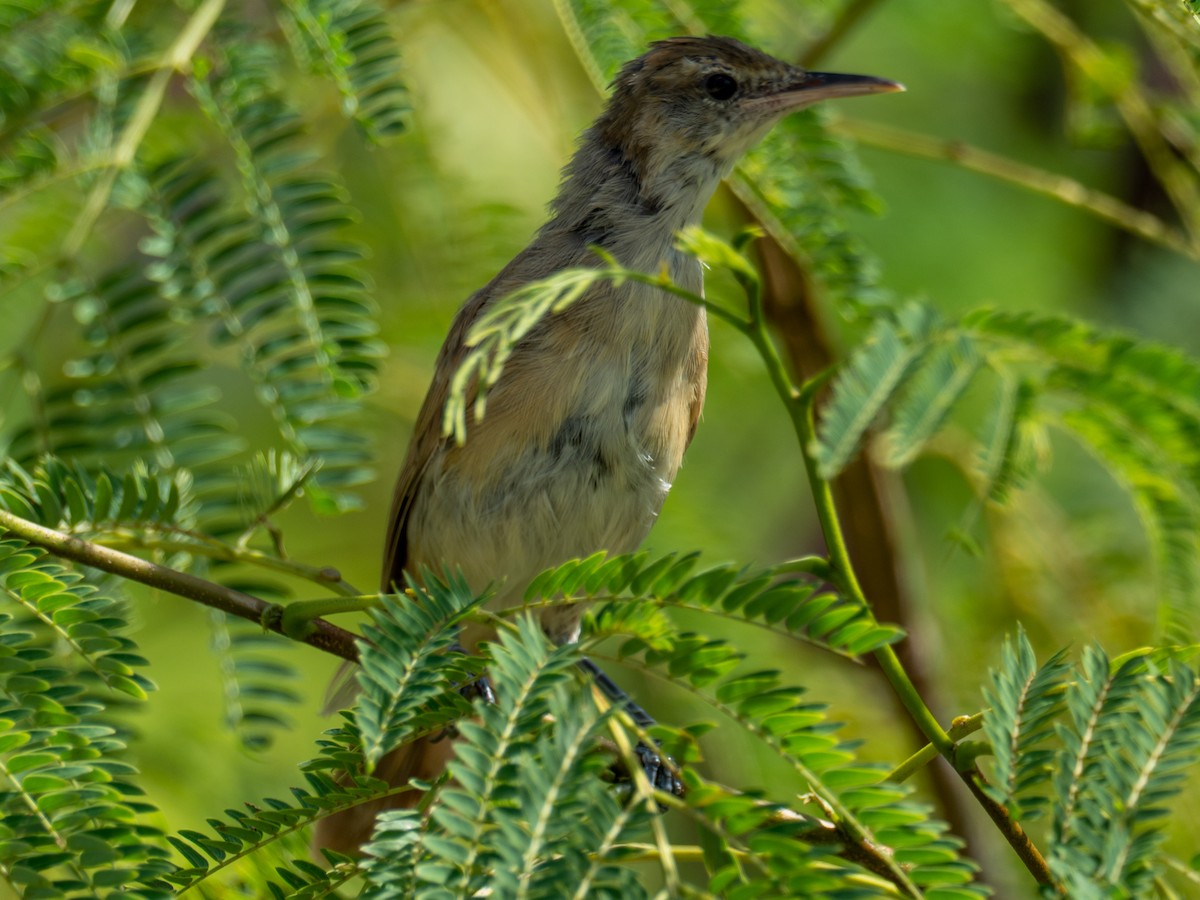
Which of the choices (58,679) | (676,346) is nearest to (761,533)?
(676,346)

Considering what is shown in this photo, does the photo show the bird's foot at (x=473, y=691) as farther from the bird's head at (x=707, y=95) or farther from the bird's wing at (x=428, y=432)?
the bird's head at (x=707, y=95)

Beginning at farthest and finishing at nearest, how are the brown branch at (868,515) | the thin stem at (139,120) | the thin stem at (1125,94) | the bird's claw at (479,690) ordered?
the brown branch at (868,515) < the thin stem at (1125,94) < the thin stem at (139,120) < the bird's claw at (479,690)

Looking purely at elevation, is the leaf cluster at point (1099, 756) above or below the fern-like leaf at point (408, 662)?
below

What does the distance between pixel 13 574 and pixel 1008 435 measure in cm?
178

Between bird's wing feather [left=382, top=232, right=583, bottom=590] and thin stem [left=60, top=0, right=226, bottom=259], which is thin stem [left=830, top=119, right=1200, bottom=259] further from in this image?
thin stem [left=60, top=0, right=226, bottom=259]

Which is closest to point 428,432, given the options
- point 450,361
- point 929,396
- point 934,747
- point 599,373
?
point 450,361

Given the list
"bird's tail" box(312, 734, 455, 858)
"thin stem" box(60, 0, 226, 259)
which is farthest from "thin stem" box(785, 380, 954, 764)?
"thin stem" box(60, 0, 226, 259)

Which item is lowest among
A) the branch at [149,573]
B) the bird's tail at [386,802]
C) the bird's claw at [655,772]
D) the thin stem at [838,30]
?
the bird's tail at [386,802]

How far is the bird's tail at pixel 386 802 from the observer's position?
307cm

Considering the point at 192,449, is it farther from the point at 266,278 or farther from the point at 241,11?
the point at 241,11

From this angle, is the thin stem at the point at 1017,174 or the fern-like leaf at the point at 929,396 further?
the thin stem at the point at 1017,174

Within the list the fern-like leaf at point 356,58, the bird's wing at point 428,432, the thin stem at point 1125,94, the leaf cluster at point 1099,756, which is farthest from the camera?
the thin stem at point 1125,94

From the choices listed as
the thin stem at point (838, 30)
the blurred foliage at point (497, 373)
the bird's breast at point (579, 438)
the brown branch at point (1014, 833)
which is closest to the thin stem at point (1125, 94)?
the blurred foliage at point (497, 373)

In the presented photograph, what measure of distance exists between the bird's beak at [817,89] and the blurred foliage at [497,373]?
109 mm
